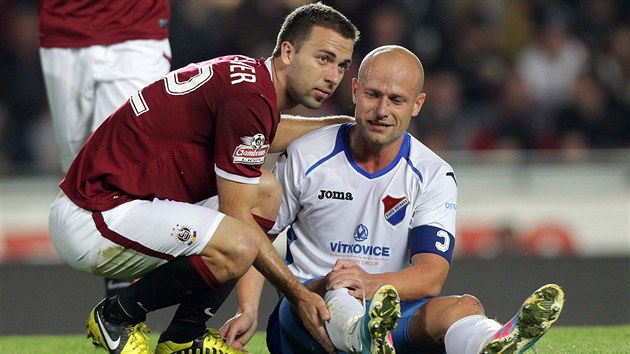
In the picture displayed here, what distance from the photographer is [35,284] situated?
29.6 feet

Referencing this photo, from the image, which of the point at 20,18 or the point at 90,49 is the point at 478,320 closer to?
the point at 90,49

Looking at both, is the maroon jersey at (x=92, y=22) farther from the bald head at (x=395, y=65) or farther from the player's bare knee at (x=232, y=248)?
the player's bare knee at (x=232, y=248)

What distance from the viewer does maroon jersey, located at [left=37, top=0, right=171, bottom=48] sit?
619cm

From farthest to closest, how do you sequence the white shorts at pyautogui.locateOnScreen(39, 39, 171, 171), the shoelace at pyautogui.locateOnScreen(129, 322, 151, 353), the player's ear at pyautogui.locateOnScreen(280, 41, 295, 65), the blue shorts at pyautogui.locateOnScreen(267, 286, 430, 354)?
the white shorts at pyautogui.locateOnScreen(39, 39, 171, 171)
the player's ear at pyautogui.locateOnScreen(280, 41, 295, 65)
the shoelace at pyautogui.locateOnScreen(129, 322, 151, 353)
the blue shorts at pyautogui.locateOnScreen(267, 286, 430, 354)

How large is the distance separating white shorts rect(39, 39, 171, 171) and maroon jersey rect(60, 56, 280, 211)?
1.54 meters

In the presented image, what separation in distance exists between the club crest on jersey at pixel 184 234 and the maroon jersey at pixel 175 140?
249 millimetres

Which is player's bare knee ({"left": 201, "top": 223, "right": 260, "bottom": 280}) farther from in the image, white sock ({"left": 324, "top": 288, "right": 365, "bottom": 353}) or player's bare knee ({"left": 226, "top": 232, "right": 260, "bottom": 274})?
white sock ({"left": 324, "top": 288, "right": 365, "bottom": 353})

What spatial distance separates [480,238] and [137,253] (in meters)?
6.38

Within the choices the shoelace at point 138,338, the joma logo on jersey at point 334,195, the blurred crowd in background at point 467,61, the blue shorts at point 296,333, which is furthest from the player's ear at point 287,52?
the blurred crowd in background at point 467,61

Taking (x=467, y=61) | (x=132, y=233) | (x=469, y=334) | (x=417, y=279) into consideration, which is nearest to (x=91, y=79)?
(x=132, y=233)

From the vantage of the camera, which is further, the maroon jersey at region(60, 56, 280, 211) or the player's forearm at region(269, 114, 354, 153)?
the player's forearm at region(269, 114, 354, 153)

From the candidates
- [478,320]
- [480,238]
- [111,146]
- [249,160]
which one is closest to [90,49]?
[111,146]

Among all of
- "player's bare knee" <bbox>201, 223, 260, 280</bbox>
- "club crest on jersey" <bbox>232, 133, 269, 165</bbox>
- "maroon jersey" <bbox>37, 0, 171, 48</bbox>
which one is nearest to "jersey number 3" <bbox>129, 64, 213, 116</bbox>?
"club crest on jersey" <bbox>232, 133, 269, 165</bbox>

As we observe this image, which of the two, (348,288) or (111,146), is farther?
(111,146)
